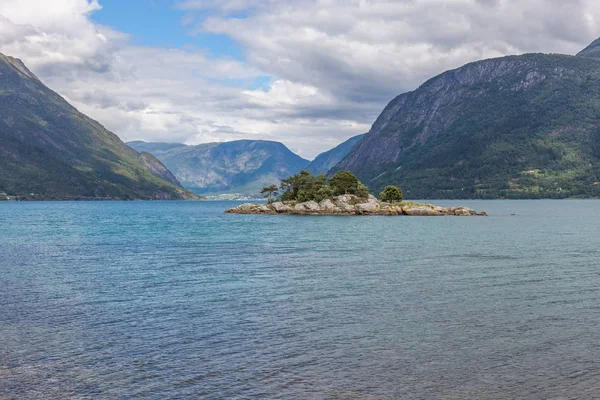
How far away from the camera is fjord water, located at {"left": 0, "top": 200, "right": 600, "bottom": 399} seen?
2238 centimetres

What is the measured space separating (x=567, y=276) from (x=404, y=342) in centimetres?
3222

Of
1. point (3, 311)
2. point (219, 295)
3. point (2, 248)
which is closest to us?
point (3, 311)

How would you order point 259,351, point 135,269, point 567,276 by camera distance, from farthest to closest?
1. point 135,269
2. point 567,276
3. point 259,351

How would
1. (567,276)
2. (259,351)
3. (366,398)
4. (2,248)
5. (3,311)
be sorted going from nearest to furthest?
(366,398) → (259,351) → (3,311) → (567,276) → (2,248)

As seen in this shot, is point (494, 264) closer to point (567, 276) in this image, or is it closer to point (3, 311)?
point (567, 276)

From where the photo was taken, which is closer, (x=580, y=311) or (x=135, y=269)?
(x=580, y=311)

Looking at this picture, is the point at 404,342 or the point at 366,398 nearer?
the point at 366,398

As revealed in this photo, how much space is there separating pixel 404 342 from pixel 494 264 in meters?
38.0

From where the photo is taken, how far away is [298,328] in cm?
3164

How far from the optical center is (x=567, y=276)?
52.4m

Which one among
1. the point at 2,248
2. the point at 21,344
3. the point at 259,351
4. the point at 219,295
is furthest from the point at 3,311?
the point at 2,248

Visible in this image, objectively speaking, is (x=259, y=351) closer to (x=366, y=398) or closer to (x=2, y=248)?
(x=366, y=398)

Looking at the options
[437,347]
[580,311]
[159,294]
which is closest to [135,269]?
[159,294]

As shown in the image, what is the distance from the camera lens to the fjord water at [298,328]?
73.4 feet
